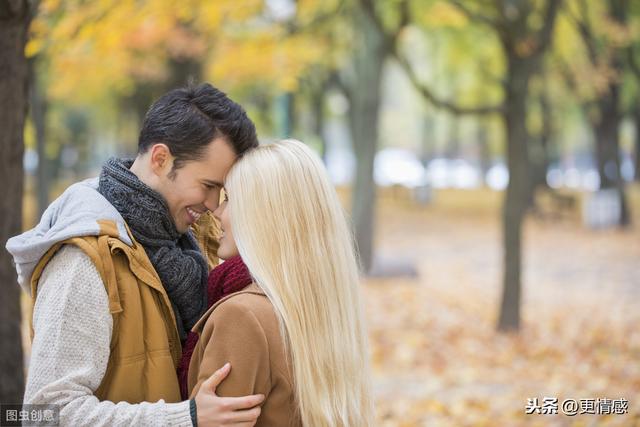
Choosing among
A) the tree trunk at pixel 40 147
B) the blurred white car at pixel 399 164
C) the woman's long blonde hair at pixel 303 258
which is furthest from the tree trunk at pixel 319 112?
the woman's long blonde hair at pixel 303 258

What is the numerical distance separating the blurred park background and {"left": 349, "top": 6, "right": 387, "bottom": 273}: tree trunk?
0.03 m

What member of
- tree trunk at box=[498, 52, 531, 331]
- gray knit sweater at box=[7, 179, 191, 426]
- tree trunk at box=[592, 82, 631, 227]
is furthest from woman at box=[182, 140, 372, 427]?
tree trunk at box=[592, 82, 631, 227]

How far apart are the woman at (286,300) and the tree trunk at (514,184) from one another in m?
7.56

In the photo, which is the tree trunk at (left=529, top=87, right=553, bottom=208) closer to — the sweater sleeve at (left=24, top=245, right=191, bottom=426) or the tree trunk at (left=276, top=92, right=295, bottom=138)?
the tree trunk at (left=276, top=92, right=295, bottom=138)

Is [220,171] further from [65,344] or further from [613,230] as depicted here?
[613,230]

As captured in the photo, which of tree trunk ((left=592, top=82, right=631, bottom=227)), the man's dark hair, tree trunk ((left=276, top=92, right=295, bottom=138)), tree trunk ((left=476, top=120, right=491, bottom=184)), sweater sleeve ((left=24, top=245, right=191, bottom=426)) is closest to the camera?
sweater sleeve ((left=24, top=245, right=191, bottom=426))

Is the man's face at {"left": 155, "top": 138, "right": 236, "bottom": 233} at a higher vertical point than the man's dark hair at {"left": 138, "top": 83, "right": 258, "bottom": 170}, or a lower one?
lower

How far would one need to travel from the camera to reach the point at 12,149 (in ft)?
13.8

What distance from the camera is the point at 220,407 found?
7.67 ft

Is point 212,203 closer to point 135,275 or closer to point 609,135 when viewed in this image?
point 135,275

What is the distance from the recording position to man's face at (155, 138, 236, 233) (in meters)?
2.69

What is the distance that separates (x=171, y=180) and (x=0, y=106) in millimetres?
1852

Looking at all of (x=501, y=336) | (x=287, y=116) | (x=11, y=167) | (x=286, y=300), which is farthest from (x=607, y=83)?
(x=286, y=300)

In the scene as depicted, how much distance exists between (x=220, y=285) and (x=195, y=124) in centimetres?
55
